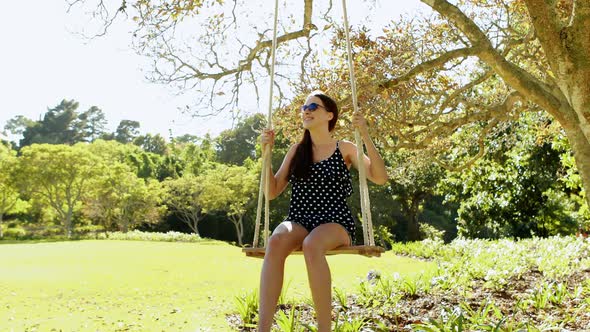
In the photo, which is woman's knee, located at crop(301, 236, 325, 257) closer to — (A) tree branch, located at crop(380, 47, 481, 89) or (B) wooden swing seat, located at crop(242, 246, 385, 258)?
(B) wooden swing seat, located at crop(242, 246, 385, 258)

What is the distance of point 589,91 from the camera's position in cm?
439

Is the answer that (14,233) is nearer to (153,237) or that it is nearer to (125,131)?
(153,237)

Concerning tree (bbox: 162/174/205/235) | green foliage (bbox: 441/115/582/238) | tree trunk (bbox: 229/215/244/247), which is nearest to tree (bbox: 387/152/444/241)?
green foliage (bbox: 441/115/582/238)

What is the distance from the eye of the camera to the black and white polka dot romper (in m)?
3.33

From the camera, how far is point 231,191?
29.9 meters

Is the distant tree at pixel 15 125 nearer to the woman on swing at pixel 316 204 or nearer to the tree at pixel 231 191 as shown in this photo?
the tree at pixel 231 191

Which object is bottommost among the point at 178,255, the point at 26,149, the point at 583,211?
the point at 178,255

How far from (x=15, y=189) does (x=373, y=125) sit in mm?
29413

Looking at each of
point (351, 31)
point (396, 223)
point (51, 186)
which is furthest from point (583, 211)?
point (51, 186)

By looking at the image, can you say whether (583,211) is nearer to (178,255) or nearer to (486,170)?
(486,170)

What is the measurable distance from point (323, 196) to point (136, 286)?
7811mm

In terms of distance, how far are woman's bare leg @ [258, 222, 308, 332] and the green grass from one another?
7.63 ft

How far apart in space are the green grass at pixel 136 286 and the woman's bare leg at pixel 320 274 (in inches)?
94.8

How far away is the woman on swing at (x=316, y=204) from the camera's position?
3.03 m
